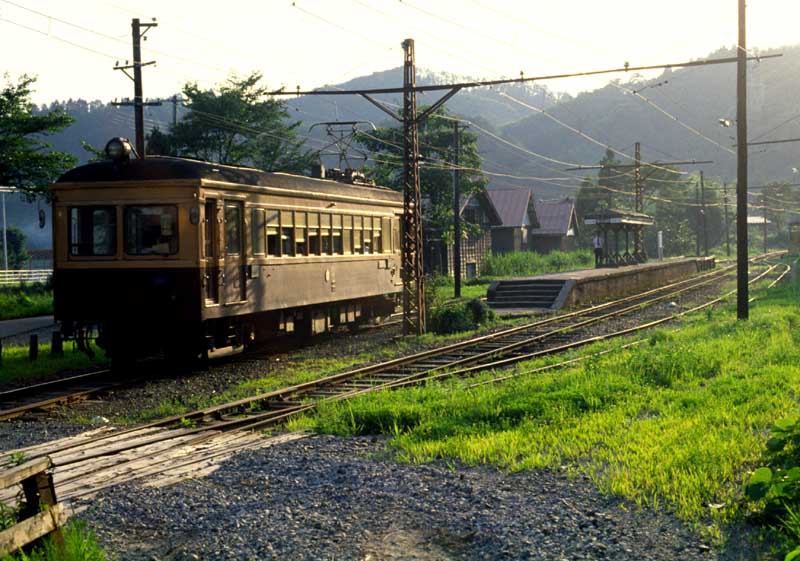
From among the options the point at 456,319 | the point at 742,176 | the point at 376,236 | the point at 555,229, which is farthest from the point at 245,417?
the point at 555,229

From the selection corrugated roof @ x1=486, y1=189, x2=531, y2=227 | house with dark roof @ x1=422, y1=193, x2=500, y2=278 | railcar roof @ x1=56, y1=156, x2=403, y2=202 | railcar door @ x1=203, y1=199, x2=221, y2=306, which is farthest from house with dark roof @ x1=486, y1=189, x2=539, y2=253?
railcar door @ x1=203, y1=199, x2=221, y2=306

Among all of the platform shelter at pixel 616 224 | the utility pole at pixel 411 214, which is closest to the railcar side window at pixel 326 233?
the utility pole at pixel 411 214

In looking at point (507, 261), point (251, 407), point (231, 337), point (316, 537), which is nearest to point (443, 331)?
point (231, 337)

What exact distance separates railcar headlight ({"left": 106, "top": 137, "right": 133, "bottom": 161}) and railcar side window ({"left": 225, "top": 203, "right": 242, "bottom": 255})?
172cm

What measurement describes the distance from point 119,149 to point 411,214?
780 centimetres

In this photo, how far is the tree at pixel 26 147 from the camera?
2648cm

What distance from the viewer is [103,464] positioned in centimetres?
881

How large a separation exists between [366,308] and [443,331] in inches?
73.9

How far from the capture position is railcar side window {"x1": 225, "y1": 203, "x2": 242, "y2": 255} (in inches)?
604

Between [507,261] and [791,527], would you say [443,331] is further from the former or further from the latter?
[507,261]

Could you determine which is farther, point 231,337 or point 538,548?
point 231,337

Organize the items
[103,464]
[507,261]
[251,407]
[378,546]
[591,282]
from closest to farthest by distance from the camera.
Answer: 1. [378,546]
2. [103,464]
3. [251,407]
4. [591,282]
5. [507,261]

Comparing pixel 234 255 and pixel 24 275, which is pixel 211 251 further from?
pixel 24 275

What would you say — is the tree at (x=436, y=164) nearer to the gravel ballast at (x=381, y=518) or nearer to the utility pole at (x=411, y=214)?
the utility pole at (x=411, y=214)
